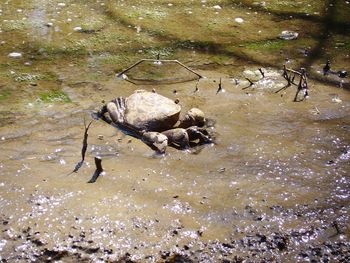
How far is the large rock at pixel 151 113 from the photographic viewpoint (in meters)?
4.08

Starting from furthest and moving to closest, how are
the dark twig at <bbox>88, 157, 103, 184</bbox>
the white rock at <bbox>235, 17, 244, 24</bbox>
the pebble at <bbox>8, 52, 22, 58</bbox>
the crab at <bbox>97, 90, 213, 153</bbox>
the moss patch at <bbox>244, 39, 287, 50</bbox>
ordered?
the white rock at <bbox>235, 17, 244, 24</bbox>
the moss patch at <bbox>244, 39, 287, 50</bbox>
the pebble at <bbox>8, 52, 22, 58</bbox>
the crab at <bbox>97, 90, 213, 153</bbox>
the dark twig at <bbox>88, 157, 103, 184</bbox>

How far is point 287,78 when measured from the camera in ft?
16.1

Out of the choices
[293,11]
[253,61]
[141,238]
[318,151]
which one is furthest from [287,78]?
[141,238]

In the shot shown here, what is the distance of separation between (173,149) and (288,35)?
9.36 ft

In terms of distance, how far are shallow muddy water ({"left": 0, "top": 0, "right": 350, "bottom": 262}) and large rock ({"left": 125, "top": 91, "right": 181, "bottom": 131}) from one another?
20cm

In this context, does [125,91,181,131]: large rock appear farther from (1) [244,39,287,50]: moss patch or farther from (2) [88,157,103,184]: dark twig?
(1) [244,39,287,50]: moss patch

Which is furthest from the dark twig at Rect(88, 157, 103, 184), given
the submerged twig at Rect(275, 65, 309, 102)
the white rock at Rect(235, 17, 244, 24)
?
the white rock at Rect(235, 17, 244, 24)

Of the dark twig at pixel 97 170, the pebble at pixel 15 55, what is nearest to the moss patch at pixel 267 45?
the pebble at pixel 15 55

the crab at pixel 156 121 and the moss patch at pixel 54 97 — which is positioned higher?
the crab at pixel 156 121

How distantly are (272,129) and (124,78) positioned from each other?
5.86 feet

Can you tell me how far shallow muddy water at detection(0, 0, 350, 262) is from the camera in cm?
312

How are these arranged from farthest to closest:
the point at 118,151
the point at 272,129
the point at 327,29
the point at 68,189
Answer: the point at 327,29 → the point at 272,129 → the point at 118,151 → the point at 68,189

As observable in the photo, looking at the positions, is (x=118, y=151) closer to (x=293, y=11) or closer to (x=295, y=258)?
(x=295, y=258)

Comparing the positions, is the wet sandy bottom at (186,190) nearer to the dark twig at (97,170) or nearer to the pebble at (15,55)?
the dark twig at (97,170)
